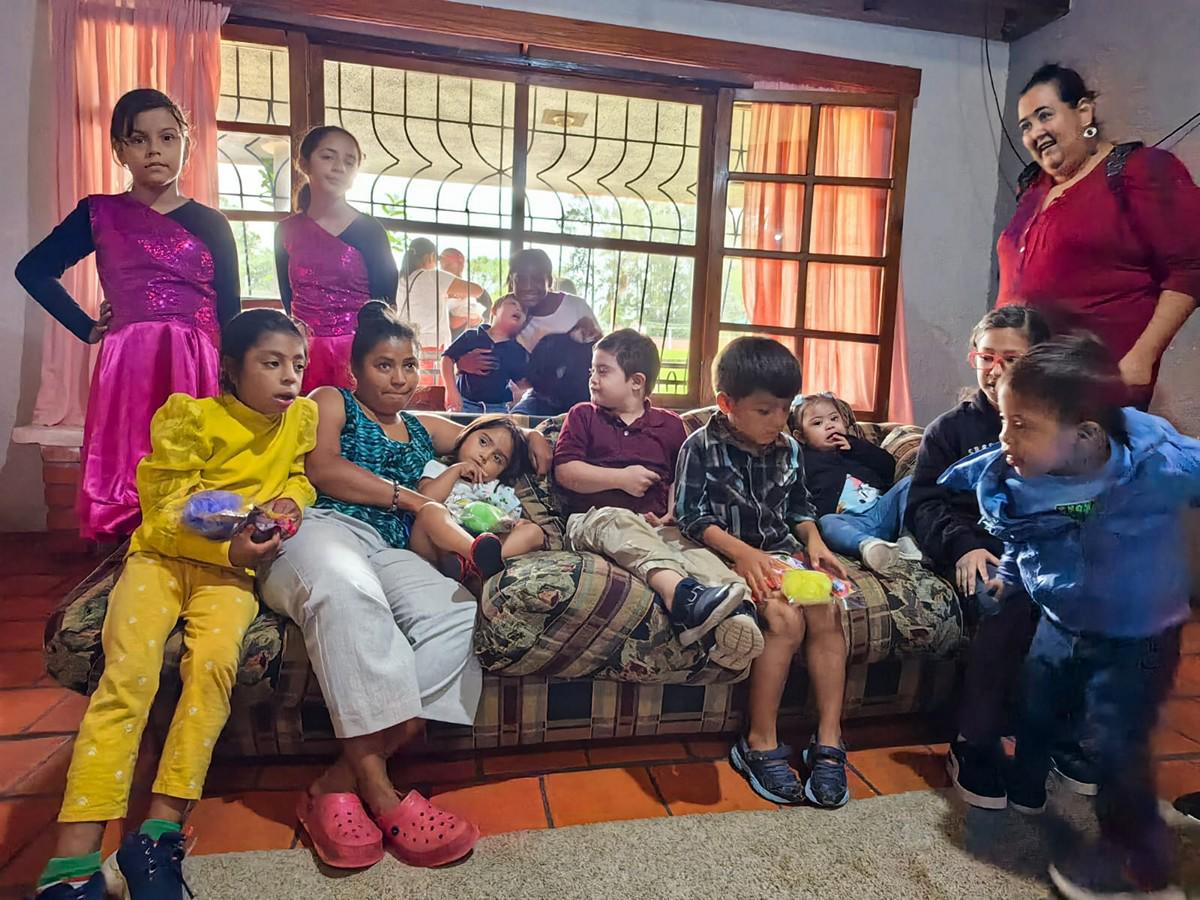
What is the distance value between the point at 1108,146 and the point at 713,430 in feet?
3.00

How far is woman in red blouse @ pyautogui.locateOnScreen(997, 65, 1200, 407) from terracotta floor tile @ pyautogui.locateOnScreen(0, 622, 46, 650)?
208 cm

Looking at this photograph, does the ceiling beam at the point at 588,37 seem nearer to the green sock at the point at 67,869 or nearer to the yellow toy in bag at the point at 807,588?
the yellow toy in bag at the point at 807,588

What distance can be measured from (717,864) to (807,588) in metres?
0.47

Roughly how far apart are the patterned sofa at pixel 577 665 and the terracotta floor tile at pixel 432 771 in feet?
0.12

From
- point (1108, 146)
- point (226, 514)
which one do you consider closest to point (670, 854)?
point (226, 514)

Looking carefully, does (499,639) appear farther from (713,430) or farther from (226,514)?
(713,430)

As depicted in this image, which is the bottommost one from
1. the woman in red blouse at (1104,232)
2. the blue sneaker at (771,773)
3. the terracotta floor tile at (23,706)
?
the terracotta floor tile at (23,706)

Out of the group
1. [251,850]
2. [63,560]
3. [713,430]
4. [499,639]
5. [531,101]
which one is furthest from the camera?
[531,101]

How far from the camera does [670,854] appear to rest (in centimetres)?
108

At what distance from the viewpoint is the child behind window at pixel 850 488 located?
4.97 ft

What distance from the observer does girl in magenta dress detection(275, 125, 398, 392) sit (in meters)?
1.87

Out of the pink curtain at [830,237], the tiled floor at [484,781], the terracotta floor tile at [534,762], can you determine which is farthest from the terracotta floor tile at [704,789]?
the pink curtain at [830,237]

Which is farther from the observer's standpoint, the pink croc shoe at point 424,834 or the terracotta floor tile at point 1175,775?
the pink croc shoe at point 424,834

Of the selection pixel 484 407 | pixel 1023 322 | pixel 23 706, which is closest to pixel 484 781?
pixel 23 706
